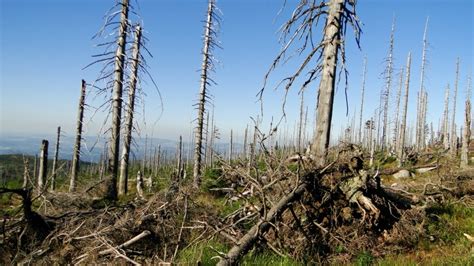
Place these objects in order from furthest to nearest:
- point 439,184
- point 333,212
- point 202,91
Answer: point 202,91 < point 439,184 < point 333,212

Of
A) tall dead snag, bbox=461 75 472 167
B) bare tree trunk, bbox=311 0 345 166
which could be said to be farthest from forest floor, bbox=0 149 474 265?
tall dead snag, bbox=461 75 472 167

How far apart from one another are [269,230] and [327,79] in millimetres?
3135

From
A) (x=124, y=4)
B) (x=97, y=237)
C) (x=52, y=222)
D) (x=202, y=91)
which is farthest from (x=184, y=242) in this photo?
(x=202, y=91)

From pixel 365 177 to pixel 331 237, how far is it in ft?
4.41

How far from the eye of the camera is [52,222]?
634cm

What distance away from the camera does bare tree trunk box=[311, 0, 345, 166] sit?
24.0ft

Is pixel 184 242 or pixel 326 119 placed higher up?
pixel 326 119

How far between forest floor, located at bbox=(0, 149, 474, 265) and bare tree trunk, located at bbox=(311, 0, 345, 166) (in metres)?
0.61

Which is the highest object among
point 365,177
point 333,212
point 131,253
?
point 365,177

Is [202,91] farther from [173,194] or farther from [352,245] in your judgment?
[352,245]

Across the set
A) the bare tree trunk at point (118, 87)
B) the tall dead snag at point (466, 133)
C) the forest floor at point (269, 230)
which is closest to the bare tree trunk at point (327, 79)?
the forest floor at point (269, 230)

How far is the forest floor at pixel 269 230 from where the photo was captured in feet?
17.8

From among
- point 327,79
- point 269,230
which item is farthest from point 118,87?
point 269,230

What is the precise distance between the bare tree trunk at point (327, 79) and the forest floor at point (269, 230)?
24.0 inches
